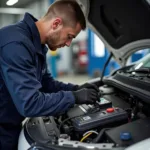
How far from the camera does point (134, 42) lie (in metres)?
2.01

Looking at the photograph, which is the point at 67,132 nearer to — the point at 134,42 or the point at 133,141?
the point at 133,141

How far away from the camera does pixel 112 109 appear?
1.35 m

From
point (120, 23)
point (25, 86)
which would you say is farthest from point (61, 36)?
point (120, 23)

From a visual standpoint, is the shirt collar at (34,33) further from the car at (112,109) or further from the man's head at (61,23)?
the car at (112,109)

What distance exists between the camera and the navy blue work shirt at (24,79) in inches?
44.8

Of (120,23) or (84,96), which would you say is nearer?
(84,96)

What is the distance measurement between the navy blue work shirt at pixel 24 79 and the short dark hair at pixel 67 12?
0.15m

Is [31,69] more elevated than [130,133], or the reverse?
[31,69]

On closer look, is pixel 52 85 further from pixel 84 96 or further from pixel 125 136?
pixel 125 136

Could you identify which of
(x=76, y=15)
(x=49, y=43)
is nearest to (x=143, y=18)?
(x=76, y=15)

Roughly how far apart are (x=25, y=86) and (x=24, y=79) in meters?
0.04

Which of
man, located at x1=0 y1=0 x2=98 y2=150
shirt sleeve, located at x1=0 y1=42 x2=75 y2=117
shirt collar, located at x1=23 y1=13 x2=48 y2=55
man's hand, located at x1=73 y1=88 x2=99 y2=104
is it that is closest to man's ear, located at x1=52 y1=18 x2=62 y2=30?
man, located at x1=0 y1=0 x2=98 y2=150

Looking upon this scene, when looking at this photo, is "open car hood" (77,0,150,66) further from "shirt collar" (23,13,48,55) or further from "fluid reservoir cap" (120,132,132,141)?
"fluid reservoir cap" (120,132,132,141)

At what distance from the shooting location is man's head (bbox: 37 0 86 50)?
139 centimetres
